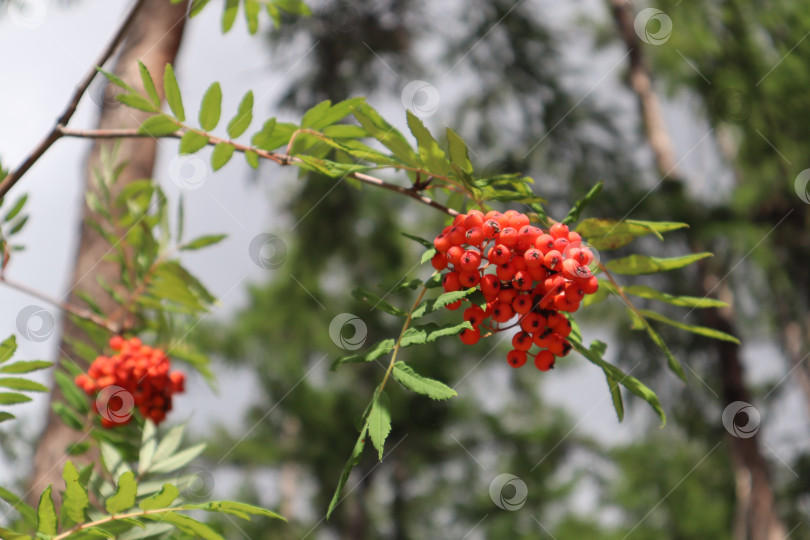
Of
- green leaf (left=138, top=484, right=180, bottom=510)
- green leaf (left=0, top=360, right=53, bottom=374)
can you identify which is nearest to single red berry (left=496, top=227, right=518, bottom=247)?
green leaf (left=138, top=484, right=180, bottom=510)

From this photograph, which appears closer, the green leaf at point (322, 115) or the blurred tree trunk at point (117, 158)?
the green leaf at point (322, 115)

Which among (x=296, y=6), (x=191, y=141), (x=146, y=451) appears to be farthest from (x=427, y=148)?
(x=146, y=451)

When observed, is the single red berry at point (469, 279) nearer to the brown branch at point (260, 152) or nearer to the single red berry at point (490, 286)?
the single red berry at point (490, 286)

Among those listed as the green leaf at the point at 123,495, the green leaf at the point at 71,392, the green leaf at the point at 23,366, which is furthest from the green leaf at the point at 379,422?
the green leaf at the point at 71,392

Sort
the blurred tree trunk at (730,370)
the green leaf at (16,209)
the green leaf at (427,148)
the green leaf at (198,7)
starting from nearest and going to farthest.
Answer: the green leaf at (427,148), the green leaf at (198,7), the green leaf at (16,209), the blurred tree trunk at (730,370)

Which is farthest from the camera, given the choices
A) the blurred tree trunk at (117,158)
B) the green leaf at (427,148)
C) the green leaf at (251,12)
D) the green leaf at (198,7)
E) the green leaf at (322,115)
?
the blurred tree trunk at (117,158)

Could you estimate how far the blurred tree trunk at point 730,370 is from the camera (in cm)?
488

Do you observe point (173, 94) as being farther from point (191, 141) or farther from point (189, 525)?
point (189, 525)

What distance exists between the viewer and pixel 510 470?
29.4 feet

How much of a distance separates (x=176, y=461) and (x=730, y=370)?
5.04 m

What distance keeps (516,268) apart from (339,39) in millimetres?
5509

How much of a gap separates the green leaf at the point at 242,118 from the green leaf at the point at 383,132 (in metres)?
0.24

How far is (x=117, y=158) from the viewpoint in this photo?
2428 millimetres

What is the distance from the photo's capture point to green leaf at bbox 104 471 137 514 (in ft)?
3.19
